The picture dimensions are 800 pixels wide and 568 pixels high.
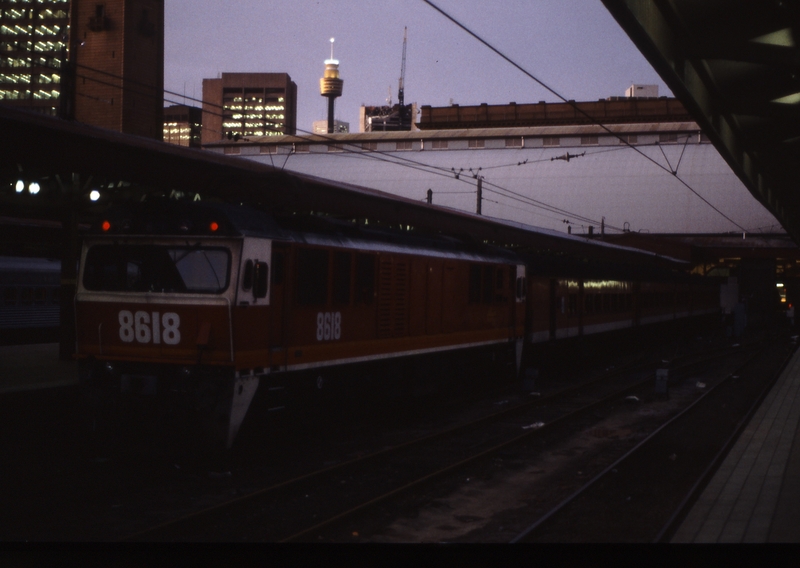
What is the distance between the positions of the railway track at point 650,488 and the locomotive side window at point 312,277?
4.22 metres

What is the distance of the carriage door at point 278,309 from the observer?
9.92 metres

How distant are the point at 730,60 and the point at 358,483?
607 centimetres

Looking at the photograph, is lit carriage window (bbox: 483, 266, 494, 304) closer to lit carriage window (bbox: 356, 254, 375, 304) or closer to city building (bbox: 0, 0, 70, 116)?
lit carriage window (bbox: 356, 254, 375, 304)

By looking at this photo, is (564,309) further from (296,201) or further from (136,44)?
(136,44)

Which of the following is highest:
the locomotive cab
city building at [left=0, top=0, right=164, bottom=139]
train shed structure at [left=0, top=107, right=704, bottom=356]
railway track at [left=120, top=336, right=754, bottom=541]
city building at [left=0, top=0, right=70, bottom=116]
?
city building at [left=0, top=0, right=70, bottom=116]

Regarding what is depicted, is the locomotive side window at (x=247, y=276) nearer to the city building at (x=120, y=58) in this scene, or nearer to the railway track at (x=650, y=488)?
the railway track at (x=650, y=488)

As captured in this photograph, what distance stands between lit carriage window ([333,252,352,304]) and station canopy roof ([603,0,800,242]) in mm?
5019

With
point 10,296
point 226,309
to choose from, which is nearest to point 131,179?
point 226,309

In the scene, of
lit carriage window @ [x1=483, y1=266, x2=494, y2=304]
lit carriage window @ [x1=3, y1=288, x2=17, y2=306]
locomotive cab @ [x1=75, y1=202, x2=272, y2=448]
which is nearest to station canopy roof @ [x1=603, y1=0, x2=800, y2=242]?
locomotive cab @ [x1=75, y1=202, x2=272, y2=448]

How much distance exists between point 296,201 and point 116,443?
8.38m

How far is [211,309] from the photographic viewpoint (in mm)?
9414

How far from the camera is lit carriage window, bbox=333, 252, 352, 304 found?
11.2 metres

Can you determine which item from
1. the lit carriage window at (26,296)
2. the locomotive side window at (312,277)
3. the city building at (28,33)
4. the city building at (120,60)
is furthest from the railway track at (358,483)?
the city building at (28,33)

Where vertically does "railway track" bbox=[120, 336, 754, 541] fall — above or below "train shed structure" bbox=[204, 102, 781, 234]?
below
